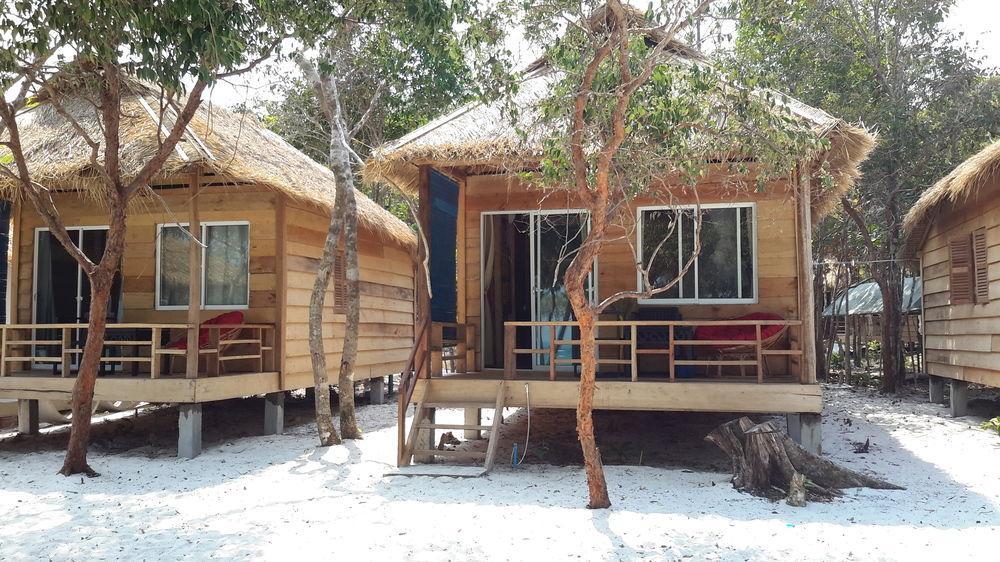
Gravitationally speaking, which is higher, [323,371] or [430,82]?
[430,82]

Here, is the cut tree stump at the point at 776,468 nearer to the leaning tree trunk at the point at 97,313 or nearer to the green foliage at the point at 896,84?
the leaning tree trunk at the point at 97,313

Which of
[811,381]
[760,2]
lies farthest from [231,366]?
[760,2]

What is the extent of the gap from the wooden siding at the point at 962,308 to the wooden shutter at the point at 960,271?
0.10 metres

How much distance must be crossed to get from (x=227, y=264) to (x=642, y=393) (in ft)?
18.4

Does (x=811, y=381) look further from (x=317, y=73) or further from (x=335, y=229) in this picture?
(x=317, y=73)

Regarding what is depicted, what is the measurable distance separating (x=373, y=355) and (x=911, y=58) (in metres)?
10.8

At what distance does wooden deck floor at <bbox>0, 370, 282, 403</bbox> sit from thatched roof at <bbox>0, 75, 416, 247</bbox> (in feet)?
6.87

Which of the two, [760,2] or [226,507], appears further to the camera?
[226,507]

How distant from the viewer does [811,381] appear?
7.73 m

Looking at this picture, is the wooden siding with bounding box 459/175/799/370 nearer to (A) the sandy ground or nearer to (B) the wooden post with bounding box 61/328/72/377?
(A) the sandy ground

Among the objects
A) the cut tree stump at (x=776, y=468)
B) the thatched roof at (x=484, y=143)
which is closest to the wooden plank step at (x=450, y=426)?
the cut tree stump at (x=776, y=468)

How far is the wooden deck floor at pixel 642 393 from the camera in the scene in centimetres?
764

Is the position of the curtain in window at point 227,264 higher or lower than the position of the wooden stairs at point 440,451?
higher

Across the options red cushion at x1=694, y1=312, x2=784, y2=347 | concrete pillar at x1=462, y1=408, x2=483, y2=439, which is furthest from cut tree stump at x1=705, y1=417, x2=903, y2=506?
concrete pillar at x1=462, y1=408, x2=483, y2=439
